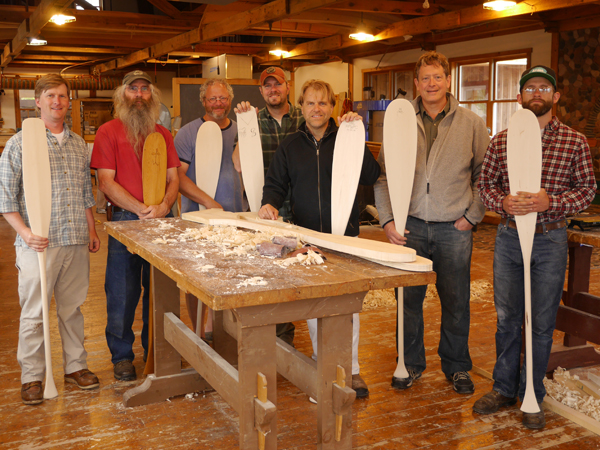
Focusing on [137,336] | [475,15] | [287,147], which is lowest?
[137,336]

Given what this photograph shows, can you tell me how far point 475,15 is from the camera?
7.07 meters

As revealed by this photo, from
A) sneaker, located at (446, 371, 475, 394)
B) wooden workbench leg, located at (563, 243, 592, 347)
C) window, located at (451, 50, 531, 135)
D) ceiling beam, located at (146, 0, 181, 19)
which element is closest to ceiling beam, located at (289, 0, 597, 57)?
window, located at (451, 50, 531, 135)

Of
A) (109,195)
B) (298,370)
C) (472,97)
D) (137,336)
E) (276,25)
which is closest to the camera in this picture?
(298,370)

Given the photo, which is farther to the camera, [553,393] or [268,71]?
[268,71]

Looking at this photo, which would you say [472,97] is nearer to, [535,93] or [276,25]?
[276,25]

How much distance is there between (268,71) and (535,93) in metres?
1.48

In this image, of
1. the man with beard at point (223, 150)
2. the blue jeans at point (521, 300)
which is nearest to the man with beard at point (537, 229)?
the blue jeans at point (521, 300)

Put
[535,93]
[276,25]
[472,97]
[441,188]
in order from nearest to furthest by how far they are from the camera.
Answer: [535,93], [441,188], [276,25], [472,97]

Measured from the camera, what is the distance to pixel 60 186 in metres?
2.76

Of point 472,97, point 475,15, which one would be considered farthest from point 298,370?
point 472,97

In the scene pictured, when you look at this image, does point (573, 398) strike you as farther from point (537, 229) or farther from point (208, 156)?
point (208, 156)

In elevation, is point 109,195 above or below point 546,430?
above

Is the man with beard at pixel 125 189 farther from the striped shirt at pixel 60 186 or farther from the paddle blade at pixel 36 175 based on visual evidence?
the paddle blade at pixel 36 175

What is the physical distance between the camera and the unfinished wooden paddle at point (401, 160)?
2699mm
